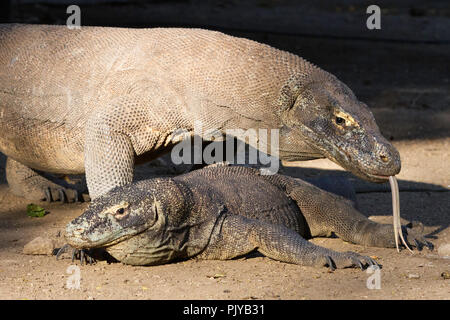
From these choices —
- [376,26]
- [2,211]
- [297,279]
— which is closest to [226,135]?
[297,279]

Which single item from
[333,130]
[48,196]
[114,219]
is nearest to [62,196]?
[48,196]

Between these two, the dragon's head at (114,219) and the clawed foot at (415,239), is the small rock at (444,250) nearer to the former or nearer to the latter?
the clawed foot at (415,239)

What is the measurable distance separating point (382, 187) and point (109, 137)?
3062mm

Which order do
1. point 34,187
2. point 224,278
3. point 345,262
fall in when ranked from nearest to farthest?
point 224,278
point 345,262
point 34,187

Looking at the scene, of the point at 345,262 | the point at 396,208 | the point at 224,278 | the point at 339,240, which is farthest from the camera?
the point at 339,240

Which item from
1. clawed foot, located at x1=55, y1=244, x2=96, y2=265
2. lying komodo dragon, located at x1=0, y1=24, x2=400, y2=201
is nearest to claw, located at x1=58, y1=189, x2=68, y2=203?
lying komodo dragon, located at x1=0, y1=24, x2=400, y2=201

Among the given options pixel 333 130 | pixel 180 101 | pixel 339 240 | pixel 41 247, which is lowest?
pixel 339 240

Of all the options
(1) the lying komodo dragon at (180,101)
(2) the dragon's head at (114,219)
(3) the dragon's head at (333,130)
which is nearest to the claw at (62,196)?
(1) the lying komodo dragon at (180,101)

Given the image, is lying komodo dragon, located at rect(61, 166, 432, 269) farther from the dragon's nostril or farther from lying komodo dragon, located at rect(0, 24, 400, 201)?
the dragon's nostril

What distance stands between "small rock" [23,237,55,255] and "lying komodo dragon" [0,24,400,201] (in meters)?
0.46

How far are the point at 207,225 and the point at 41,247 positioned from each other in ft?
3.70

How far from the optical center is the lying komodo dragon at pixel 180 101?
16.6 ft

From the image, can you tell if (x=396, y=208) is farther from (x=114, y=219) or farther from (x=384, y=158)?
(x=114, y=219)

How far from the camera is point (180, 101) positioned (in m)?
5.29
